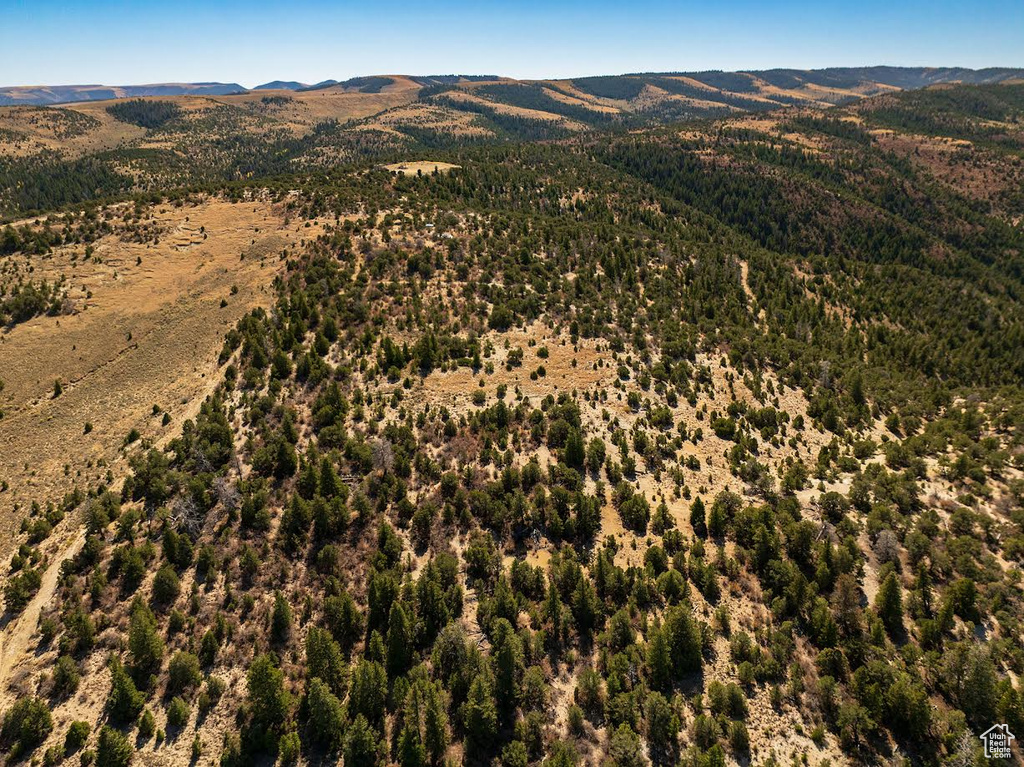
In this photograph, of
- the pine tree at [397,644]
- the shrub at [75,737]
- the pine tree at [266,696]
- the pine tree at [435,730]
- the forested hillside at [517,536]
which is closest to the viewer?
the pine tree at [435,730]

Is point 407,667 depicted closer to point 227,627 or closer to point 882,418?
point 227,627

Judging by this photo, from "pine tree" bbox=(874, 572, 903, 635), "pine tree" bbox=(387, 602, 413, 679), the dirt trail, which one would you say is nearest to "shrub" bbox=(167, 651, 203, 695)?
the dirt trail

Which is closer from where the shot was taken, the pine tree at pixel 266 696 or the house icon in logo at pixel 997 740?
the house icon in logo at pixel 997 740

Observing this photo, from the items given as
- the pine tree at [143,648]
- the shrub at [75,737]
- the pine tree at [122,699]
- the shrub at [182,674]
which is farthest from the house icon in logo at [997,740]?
the shrub at [75,737]

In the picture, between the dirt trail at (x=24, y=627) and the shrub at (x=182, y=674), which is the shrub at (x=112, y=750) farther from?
the dirt trail at (x=24, y=627)

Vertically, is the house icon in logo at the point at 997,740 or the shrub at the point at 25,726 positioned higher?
the shrub at the point at 25,726

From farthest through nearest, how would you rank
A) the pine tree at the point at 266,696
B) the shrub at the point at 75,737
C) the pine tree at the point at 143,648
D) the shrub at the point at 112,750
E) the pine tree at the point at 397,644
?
1. the pine tree at the point at 397,644
2. the pine tree at the point at 143,648
3. the pine tree at the point at 266,696
4. the shrub at the point at 75,737
5. the shrub at the point at 112,750

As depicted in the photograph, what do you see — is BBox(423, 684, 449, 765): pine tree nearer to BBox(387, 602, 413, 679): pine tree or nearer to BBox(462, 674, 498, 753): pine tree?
BBox(462, 674, 498, 753): pine tree
